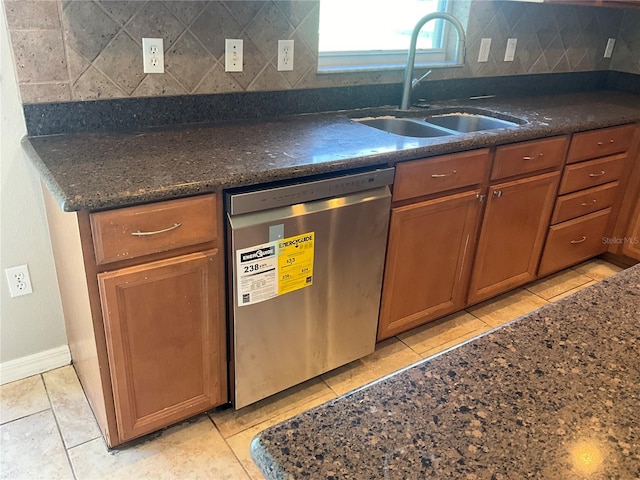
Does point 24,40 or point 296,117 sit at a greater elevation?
point 24,40

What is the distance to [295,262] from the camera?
175cm

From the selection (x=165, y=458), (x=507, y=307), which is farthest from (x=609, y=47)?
(x=165, y=458)

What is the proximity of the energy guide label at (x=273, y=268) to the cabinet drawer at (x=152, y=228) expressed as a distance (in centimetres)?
15

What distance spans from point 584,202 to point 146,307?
221 cm

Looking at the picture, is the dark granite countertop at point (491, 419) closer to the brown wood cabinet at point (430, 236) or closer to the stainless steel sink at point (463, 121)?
the brown wood cabinet at point (430, 236)

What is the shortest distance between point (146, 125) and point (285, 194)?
27.0 inches

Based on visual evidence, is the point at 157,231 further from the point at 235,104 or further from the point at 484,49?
the point at 484,49

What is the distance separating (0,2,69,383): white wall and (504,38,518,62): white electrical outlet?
2.33 meters

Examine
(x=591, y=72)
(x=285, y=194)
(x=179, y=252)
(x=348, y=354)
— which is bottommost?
(x=348, y=354)

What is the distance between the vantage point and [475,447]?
0.62 m

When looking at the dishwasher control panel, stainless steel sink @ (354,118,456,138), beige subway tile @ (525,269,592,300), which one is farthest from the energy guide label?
beige subway tile @ (525,269,592,300)

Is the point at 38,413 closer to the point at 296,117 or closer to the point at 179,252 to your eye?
the point at 179,252

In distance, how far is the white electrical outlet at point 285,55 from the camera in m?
2.17

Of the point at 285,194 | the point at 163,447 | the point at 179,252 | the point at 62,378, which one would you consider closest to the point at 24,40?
the point at 179,252
